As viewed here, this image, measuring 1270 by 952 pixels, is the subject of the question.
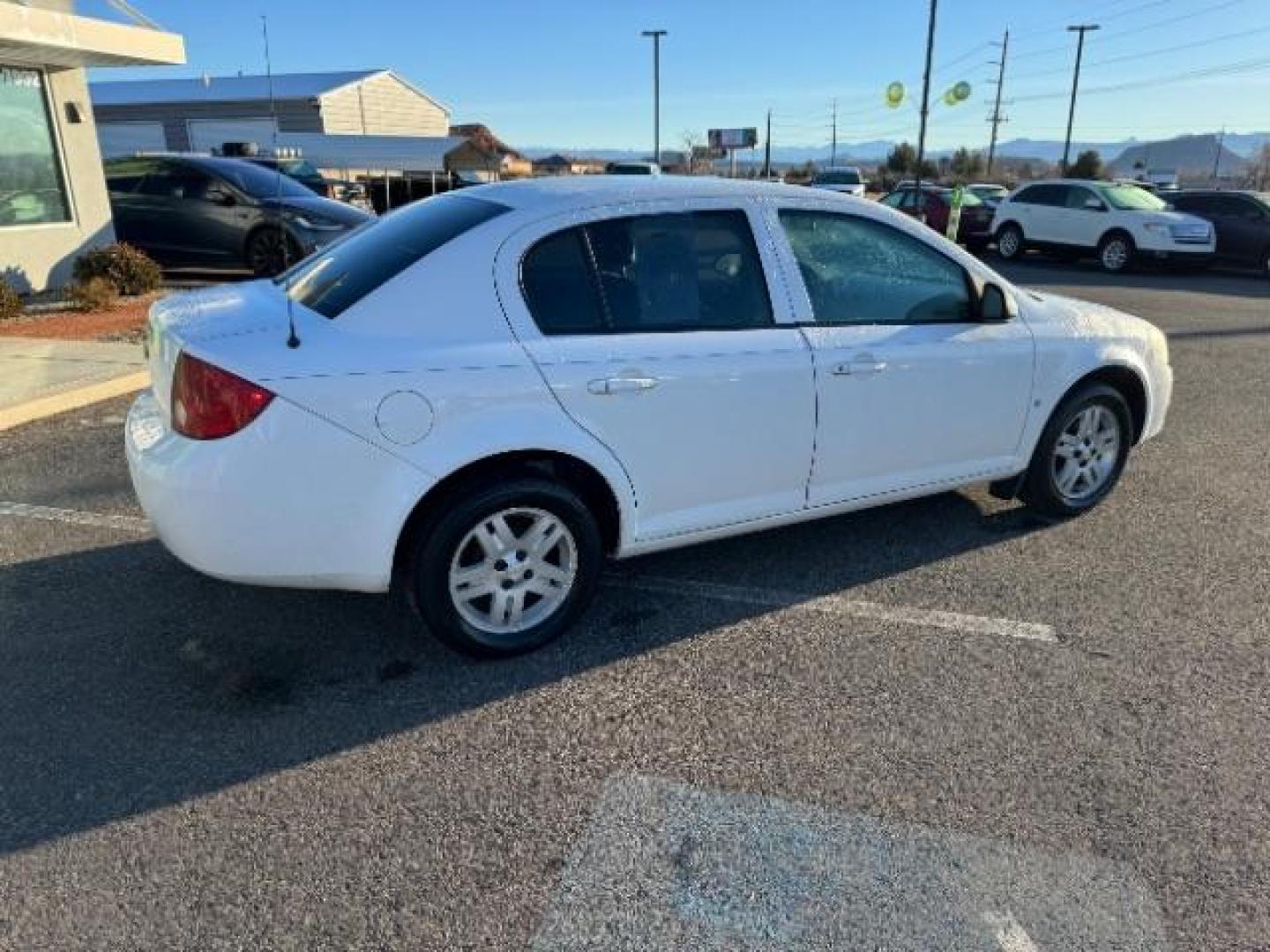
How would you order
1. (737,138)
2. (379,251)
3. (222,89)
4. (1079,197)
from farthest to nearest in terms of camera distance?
(737,138), (222,89), (1079,197), (379,251)

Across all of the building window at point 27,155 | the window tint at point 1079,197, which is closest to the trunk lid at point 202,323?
the building window at point 27,155

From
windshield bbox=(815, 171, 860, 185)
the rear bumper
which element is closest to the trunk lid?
the rear bumper

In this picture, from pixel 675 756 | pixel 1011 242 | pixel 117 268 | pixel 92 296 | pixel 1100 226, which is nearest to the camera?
pixel 675 756

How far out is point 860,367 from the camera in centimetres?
373

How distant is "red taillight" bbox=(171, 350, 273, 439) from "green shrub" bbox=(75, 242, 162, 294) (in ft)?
28.5

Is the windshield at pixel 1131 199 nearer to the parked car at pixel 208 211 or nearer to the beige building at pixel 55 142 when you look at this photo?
the parked car at pixel 208 211

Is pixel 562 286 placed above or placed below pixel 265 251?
above

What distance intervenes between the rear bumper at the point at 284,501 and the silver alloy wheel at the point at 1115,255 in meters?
18.4

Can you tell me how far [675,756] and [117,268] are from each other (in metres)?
10.1

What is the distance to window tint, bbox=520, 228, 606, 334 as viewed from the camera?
3.20m

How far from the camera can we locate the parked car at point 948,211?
70.0ft

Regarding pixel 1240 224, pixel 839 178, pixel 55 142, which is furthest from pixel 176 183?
pixel 839 178

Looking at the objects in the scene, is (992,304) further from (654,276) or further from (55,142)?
(55,142)

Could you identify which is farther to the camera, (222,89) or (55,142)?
(222,89)
